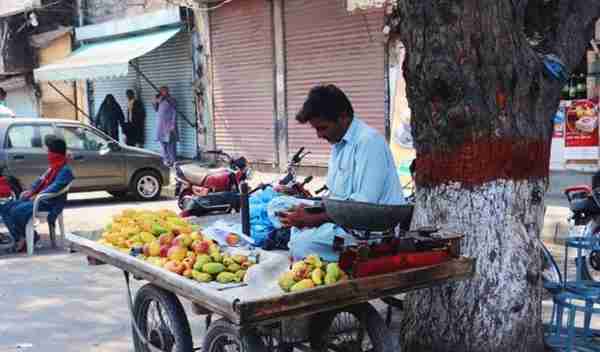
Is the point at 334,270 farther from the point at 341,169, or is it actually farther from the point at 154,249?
the point at 154,249

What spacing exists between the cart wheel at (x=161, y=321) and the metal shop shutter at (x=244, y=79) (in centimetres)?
1049

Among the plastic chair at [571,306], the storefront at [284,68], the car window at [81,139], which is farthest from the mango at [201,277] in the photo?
the storefront at [284,68]

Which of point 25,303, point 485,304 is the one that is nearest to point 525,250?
point 485,304

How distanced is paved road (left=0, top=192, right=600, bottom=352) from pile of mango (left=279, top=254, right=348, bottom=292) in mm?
2095

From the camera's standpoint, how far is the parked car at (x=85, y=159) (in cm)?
1135

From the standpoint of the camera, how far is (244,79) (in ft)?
51.2

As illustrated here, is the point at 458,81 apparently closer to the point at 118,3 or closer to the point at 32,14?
the point at 118,3

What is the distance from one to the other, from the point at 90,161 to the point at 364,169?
29.9 ft

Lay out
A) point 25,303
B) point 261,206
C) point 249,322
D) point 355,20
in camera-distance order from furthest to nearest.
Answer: point 355,20 < point 25,303 < point 261,206 < point 249,322

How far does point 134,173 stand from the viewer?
1278 centimetres

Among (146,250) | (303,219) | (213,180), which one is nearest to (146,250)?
(146,250)

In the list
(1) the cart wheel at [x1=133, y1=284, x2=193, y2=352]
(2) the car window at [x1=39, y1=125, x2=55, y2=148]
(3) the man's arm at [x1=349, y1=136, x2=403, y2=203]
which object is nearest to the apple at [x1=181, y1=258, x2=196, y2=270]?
(1) the cart wheel at [x1=133, y1=284, x2=193, y2=352]

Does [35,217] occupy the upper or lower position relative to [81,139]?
lower

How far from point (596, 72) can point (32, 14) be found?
1645cm
